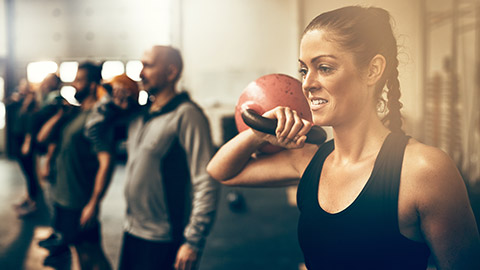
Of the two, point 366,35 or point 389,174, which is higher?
point 366,35

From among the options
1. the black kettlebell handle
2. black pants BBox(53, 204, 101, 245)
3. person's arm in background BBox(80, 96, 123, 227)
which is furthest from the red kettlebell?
black pants BBox(53, 204, 101, 245)

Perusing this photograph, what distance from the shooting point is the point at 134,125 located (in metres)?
2.06

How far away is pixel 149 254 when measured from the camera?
192cm

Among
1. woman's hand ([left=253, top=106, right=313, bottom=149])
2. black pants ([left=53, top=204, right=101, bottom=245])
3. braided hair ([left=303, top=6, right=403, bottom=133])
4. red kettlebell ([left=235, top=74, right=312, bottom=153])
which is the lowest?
black pants ([left=53, top=204, right=101, bottom=245])

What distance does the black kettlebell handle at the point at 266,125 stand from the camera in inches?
30.5

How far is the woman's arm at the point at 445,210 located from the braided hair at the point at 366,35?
0.13m

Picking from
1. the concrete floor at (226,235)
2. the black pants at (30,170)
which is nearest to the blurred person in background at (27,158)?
the black pants at (30,170)

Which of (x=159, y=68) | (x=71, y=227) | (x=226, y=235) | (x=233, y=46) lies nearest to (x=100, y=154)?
(x=71, y=227)

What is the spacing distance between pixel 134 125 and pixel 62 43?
8897mm

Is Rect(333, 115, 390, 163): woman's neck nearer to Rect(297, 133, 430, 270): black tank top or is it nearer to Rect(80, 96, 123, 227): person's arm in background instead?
Rect(297, 133, 430, 270): black tank top

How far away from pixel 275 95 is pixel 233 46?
5299mm

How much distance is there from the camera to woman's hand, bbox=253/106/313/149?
0.77 meters

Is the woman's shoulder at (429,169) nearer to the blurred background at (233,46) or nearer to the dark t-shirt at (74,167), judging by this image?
the blurred background at (233,46)

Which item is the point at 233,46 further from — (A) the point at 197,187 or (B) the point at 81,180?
(A) the point at 197,187
